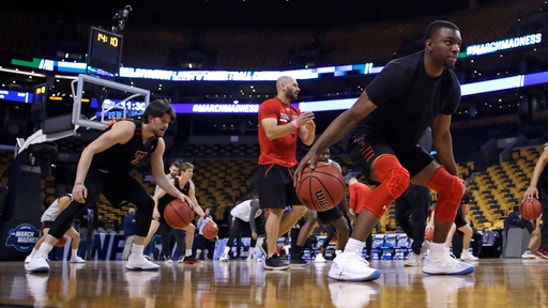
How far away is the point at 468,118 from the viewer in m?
27.5

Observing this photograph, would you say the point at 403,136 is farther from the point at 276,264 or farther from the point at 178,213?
the point at 178,213

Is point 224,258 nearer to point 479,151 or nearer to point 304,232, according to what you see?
point 304,232

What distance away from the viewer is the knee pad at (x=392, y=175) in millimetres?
3338

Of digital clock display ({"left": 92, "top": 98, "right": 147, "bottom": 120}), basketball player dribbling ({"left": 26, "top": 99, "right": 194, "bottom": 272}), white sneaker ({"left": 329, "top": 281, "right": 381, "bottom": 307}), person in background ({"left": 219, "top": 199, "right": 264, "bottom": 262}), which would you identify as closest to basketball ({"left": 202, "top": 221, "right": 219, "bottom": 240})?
person in background ({"left": 219, "top": 199, "right": 264, "bottom": 262})

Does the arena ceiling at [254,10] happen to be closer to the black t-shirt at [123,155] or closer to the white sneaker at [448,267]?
the black t-shirt at [123,155]

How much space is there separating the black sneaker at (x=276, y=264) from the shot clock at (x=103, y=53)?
850cm

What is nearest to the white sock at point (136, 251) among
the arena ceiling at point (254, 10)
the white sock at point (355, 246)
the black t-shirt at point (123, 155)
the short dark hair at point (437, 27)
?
the black t-shirt at point (123, 155)

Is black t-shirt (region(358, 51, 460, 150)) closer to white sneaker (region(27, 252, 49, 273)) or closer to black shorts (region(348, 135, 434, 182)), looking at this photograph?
black shorts (region(348, 135, 434, 182))

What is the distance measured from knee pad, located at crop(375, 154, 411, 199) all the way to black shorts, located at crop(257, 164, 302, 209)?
6.07ft

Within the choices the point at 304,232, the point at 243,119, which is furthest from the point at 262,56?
the point at 304,232

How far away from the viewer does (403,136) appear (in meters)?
3.66

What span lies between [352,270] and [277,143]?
7.55ft

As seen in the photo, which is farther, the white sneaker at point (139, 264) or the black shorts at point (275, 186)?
the white sneaker at point (139, 264)

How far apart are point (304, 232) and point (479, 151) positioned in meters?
18.1
